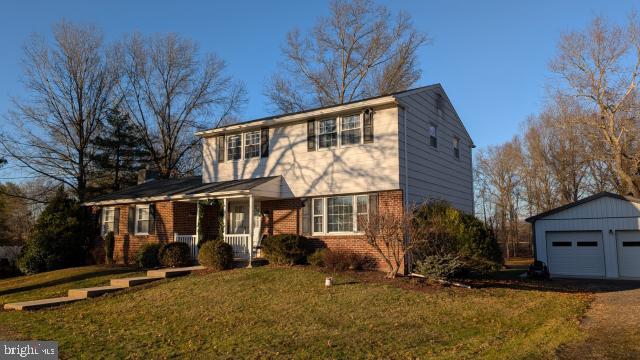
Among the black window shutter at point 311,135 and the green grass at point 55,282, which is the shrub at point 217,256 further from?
the black window shutter at point 311,135

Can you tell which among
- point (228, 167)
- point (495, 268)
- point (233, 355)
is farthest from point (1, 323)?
point (495, 268)

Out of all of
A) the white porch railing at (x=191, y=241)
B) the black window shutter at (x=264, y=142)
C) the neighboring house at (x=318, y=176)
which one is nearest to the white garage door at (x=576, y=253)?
the neighboring house at (x=318, y=176)

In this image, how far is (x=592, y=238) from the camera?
2009 centimetres

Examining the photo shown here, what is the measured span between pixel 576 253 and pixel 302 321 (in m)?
15.7

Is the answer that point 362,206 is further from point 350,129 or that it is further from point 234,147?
point 234,147

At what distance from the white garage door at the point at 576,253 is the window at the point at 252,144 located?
43.1ft

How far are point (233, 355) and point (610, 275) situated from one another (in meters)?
17.9

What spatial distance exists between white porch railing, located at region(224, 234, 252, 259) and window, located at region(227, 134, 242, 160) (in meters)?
3.67

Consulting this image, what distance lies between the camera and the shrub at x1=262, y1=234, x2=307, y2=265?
16.0 metres

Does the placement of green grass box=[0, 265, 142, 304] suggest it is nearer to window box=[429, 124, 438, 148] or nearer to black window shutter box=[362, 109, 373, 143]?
black window shutter box=[362, 109, 373, 143]

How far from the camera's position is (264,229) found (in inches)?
730

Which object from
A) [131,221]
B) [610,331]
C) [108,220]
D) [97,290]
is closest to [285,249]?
[97,290]

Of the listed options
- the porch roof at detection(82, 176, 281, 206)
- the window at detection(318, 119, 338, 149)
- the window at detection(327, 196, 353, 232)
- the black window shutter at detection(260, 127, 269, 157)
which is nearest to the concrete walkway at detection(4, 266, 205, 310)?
the porch roof at detection(82, 176, 281, 206)

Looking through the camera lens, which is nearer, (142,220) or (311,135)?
(311,135)
